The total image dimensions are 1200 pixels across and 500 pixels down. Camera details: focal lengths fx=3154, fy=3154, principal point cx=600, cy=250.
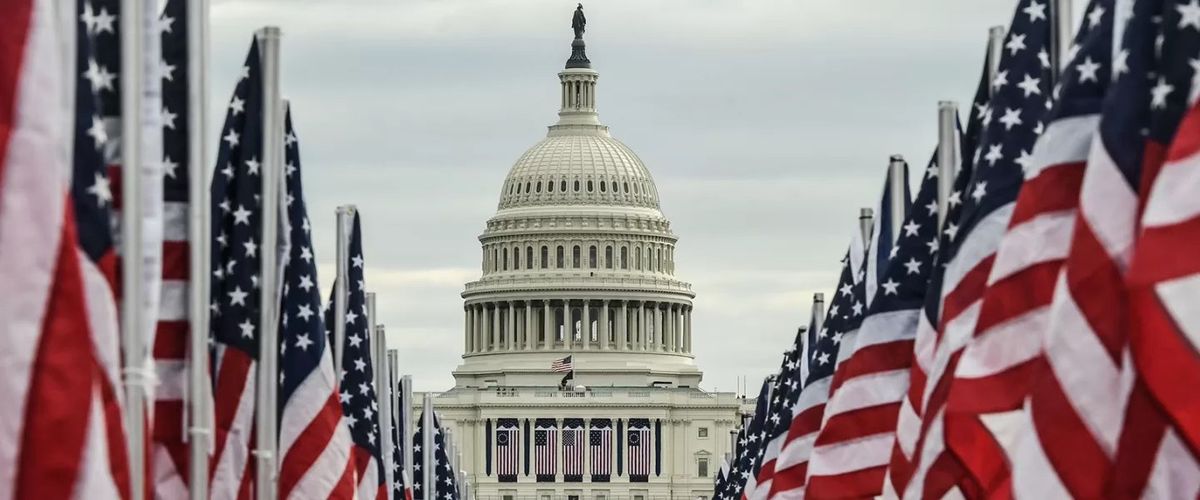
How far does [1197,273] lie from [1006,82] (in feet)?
27.9

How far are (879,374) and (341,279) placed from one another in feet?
34.3

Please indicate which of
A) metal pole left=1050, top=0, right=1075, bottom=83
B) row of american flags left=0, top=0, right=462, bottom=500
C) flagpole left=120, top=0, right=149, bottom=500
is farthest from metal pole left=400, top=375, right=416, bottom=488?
flagpole left=120, top=0, right=149, bottom=500

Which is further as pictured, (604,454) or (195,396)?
(604,454)

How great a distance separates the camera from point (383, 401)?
46.6 metres

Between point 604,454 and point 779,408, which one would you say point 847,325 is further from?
point 604,454

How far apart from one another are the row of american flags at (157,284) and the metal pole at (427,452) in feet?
77.1

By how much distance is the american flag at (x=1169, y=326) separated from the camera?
13.1 metres

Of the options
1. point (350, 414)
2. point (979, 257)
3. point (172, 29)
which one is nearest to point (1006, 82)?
point (979, 257)

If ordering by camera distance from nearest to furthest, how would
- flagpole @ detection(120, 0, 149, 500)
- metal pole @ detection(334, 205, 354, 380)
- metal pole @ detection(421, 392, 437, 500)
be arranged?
flagpole @ detection(120, 0, 149, 500)
metal pole @ detection(334, 205, 354, 380)
metal pole @ detection(421, 392, 437, 500)

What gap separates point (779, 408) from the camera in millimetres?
43625

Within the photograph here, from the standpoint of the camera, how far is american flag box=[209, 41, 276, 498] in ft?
81.1

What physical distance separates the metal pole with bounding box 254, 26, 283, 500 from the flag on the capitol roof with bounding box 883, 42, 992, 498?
4954mm

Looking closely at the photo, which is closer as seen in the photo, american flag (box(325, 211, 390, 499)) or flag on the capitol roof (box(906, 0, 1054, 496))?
flag on the capitol roof (box(906, 0, 1054, 496))

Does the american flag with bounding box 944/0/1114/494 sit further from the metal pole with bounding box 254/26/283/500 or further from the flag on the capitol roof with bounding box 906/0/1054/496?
the metal pole with bounding box 254/26/283/500
